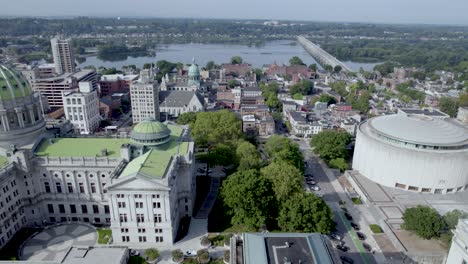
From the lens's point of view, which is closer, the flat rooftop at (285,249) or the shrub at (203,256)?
the flat rooftop at (285,249)

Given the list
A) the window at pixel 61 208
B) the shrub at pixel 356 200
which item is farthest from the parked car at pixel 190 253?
the shrub at pixel 356 200

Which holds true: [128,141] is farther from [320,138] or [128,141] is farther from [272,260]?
[320,138]

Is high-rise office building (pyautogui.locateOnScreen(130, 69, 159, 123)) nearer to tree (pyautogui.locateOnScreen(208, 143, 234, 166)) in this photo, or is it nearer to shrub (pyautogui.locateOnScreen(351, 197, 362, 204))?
tree (pyautogui.locateOnScreen(208, 143, 234, 166))

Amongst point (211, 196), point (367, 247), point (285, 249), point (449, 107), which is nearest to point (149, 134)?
point (211, 196)

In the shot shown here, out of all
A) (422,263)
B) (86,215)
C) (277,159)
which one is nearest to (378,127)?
(277,159)

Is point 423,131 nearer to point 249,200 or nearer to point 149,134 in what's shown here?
point 249,200

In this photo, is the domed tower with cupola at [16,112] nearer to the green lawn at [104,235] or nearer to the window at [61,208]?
the window at [61,208]

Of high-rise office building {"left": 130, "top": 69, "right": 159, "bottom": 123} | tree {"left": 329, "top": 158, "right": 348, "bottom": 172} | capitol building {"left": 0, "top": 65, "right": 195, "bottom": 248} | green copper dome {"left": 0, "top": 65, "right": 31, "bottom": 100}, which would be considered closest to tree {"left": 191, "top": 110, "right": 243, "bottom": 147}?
capitol building {"left": 0, "top": 65, "right": 195, "bottom": 248}
